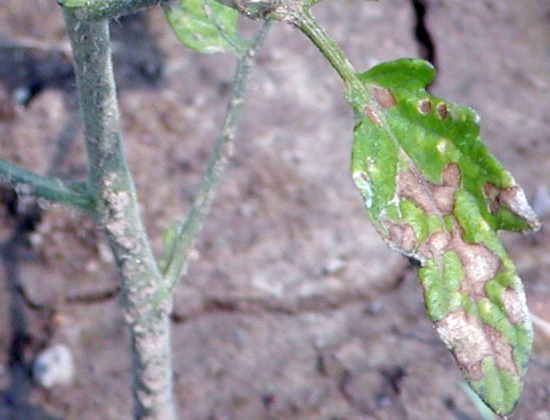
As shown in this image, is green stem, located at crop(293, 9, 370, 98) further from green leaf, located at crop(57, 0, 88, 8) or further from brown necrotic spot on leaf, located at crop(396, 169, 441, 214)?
green leaf, located at crop(57, 0, 88, 8)

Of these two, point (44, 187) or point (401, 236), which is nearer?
point (401, 236)

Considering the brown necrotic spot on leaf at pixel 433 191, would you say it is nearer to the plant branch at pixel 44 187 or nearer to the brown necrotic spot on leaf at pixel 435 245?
the brown necrotic spot on leaf at pixel 435 245

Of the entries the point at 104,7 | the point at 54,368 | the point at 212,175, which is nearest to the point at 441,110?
the point at 104,7

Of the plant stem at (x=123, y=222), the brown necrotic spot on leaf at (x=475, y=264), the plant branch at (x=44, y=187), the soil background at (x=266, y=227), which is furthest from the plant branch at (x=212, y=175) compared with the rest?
the soil background at (x=266, y=227)

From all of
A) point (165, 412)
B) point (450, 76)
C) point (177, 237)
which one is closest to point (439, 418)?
point (165, 412)

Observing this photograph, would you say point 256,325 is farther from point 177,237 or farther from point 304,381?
point 177,237

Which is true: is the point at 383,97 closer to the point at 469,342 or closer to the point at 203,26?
the point at 469,342
